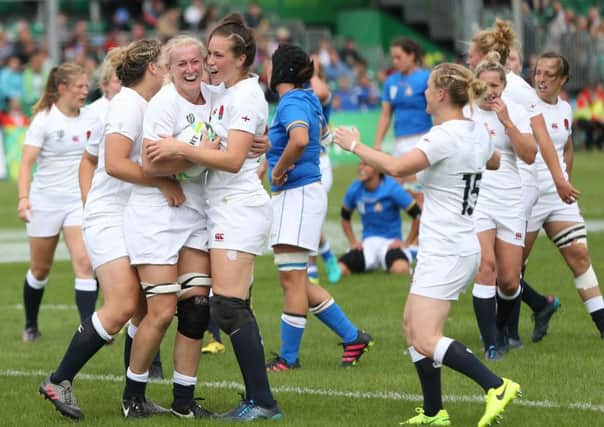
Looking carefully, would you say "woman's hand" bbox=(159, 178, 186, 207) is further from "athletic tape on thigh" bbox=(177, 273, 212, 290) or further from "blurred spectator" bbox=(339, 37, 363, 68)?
"blurred spectator" bbox=(339, 37, 363, 68)

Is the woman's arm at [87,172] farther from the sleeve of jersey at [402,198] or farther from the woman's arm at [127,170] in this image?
the sleeve of jersey at [402,198]

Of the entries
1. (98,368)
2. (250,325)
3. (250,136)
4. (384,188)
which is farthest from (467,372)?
(384,188)

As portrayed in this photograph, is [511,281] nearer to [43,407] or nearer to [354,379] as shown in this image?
[354,379]

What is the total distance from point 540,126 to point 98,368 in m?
3.49

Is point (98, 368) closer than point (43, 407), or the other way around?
point (43, 407)

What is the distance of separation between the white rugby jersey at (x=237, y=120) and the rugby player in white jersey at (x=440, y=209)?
0.47 metres

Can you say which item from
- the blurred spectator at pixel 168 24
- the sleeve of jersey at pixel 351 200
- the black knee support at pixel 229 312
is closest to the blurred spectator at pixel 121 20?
the blurred spectator at pixel 168 24

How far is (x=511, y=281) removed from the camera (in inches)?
360

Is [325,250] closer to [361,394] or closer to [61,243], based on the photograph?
[361,394]

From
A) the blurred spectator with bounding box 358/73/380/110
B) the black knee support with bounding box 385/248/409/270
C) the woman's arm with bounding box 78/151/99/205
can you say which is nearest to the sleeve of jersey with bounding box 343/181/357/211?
the black knee support with bounding box 385/248/409/270

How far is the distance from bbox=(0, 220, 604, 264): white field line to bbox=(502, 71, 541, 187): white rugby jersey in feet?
22.1

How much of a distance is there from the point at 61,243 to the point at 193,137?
476 inches

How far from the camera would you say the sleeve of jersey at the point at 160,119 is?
23.0ft

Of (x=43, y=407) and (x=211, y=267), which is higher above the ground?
(x=211, y=267)
